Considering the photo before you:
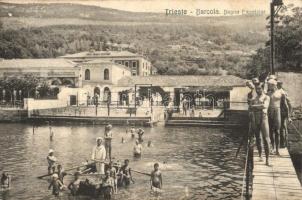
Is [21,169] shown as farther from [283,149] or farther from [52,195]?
[283,149]

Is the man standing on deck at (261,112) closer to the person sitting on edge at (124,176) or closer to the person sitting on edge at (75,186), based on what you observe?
the person sitting on edge at (124,176)

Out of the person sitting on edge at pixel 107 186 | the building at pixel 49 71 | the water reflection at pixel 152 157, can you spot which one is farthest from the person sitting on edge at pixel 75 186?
the building at pixel 49 71

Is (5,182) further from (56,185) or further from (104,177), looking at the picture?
(104,177)

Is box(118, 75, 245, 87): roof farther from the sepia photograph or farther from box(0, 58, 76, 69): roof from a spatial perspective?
box(0, 58, 76, 69): roof

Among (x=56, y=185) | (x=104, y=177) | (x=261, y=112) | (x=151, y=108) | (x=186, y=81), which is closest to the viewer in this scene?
(x=261, y=112)

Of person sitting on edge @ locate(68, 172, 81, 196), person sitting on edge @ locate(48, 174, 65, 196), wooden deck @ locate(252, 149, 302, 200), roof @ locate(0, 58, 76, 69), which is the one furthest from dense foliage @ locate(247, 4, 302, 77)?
wooden deck @ locate(252, 149, 302, 200)

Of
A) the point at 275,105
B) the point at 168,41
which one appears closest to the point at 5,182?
the point at 275,105
